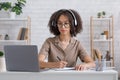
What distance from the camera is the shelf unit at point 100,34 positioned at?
499cm

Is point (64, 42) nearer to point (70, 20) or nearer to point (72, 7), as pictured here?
point (70, 20)

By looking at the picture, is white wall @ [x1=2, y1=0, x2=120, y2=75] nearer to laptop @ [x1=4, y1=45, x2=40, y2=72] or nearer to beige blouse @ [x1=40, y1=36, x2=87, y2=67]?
beige blouse @ [x1=40, y1=36, x2=87, y2=67]

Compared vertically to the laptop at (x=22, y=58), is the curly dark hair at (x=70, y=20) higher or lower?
higher

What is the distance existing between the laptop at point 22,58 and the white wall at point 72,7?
11.3 feet

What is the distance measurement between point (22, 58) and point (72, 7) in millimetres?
3569

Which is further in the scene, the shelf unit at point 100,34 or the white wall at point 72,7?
the white wall at point 72,7

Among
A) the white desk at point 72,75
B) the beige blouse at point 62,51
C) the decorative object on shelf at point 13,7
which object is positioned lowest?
the white desk at point 72,75

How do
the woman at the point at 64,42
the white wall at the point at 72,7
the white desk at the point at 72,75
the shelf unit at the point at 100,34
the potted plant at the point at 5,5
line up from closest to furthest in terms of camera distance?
the white desk at the point at 72,75
the woman at the point at 64,42
the potted plant at the point at 5,5
the shelf unit at the point at 100,34
the white wall at the point at 72,7

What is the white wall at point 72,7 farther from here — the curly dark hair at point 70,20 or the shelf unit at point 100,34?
the curly dark hair at point 70,20

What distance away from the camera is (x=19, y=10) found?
Answer: 491 centimetres

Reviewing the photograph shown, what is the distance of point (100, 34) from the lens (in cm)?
507

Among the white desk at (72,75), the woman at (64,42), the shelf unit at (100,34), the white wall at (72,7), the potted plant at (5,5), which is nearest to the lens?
the white desk at (72,75)

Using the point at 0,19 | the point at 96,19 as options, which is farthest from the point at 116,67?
the point at 0,19

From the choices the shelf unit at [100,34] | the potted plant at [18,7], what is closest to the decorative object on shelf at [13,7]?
the potted plant at [18,7]
